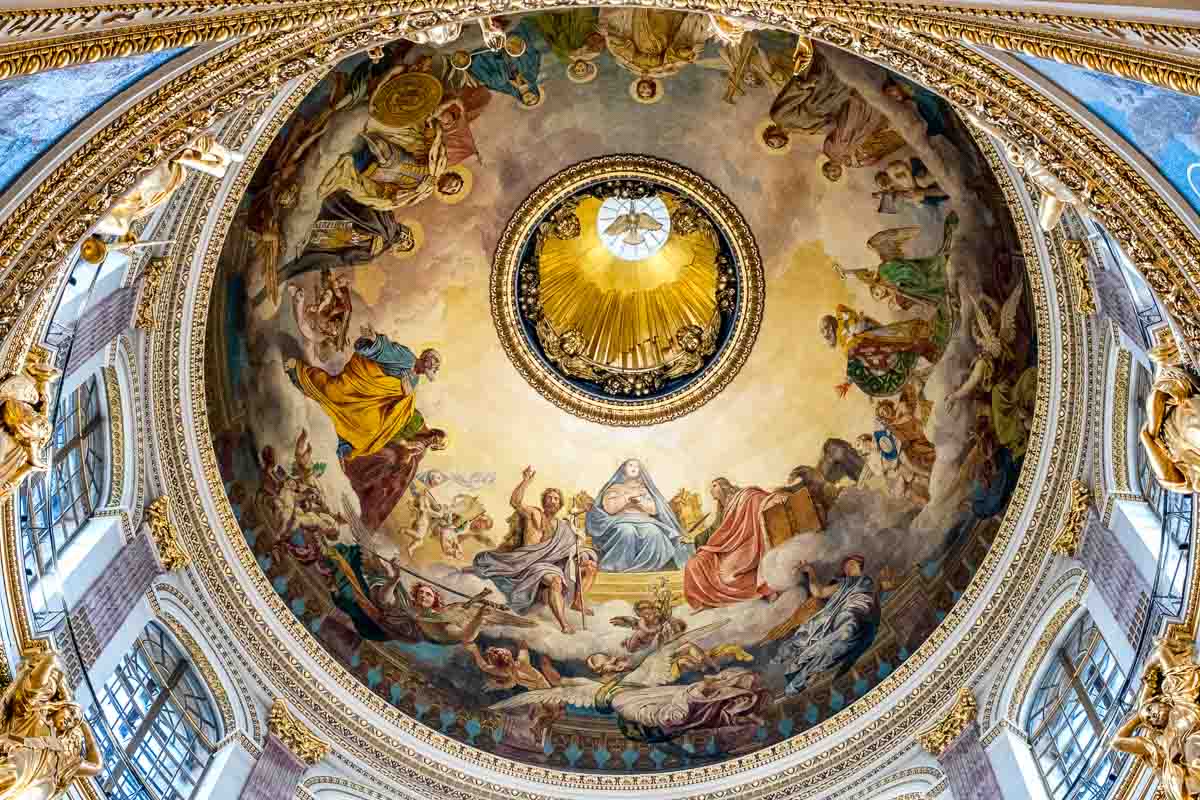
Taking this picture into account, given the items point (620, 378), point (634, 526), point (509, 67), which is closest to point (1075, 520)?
point (634, 526)

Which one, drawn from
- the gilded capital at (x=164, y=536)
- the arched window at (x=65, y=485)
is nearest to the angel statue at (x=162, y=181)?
the arched window at (x=65, y=485)

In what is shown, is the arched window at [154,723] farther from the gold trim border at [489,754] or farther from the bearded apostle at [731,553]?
the bearded apostle at [731,553]

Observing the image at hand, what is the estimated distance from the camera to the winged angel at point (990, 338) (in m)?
16.9

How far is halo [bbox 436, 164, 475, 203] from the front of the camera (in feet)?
62.5

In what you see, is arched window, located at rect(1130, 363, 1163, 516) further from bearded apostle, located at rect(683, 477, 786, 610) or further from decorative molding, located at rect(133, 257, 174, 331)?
decorative molding, located at rect(133, 257, 174, 331)

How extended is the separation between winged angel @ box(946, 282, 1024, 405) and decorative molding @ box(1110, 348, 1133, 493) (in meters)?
2.80

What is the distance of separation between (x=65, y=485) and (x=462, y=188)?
8.64 m

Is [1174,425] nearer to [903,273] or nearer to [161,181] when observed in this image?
[161,181]

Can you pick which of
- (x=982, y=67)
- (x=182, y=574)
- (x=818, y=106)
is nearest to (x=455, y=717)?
(x=182, y=574)

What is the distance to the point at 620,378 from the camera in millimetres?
21609

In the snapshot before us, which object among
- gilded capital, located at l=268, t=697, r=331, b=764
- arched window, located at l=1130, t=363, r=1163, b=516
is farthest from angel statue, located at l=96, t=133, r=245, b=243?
arched window, located at l=1130, t=363, r=1163, b=516

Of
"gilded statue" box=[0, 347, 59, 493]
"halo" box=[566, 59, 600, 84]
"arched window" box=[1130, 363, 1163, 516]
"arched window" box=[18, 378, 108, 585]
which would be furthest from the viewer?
"halo" box=[566, 59, 600, 84]

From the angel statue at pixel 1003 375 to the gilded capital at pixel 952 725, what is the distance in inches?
148

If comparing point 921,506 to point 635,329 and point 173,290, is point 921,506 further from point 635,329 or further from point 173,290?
A: point 173,290
